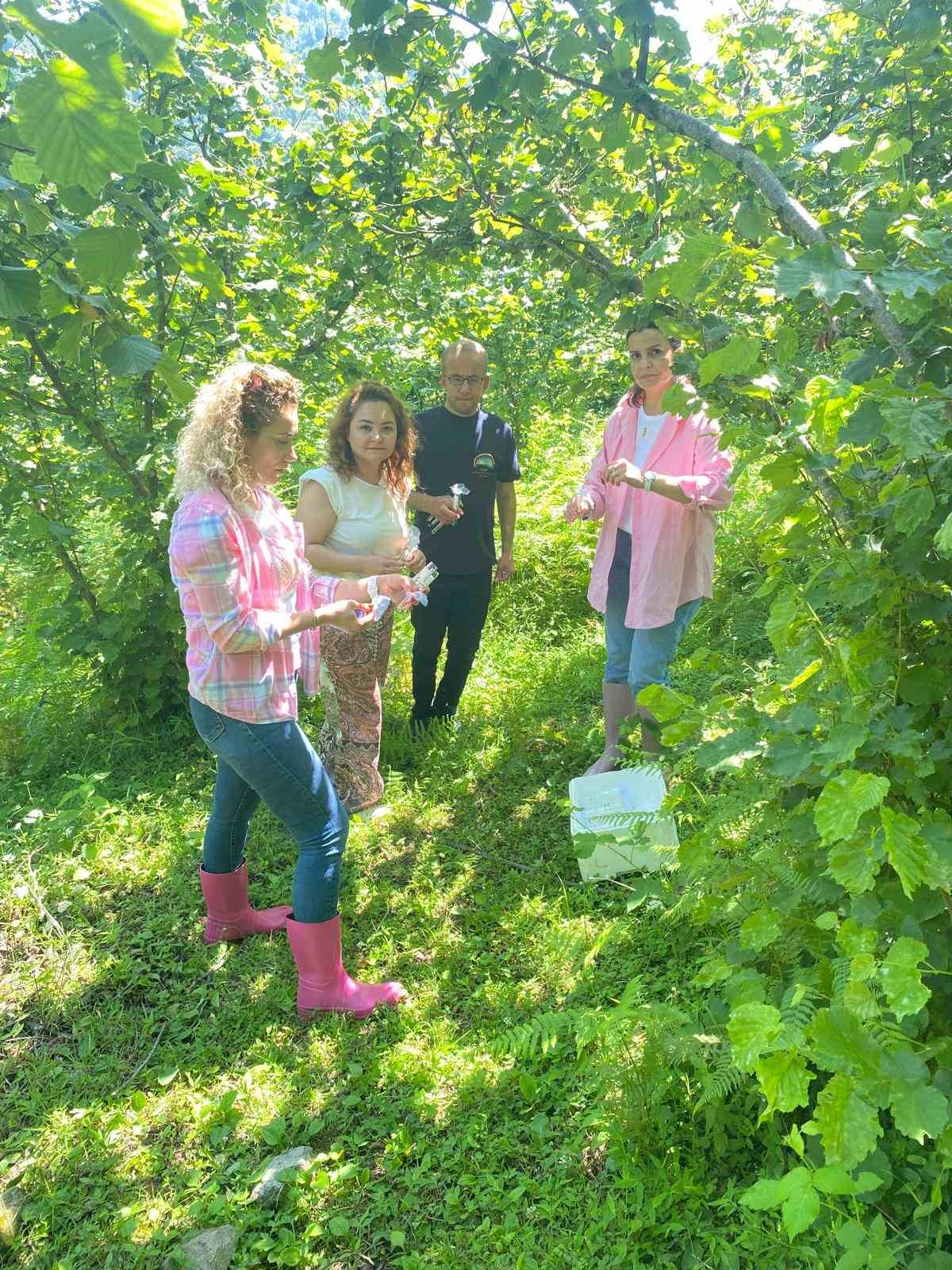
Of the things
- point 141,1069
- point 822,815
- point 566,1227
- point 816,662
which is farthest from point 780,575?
point 141,1069

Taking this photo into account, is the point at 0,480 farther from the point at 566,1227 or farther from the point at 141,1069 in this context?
the point at 566,1227

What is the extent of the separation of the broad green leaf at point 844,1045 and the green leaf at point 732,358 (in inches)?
43.1

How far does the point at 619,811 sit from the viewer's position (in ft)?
9.29

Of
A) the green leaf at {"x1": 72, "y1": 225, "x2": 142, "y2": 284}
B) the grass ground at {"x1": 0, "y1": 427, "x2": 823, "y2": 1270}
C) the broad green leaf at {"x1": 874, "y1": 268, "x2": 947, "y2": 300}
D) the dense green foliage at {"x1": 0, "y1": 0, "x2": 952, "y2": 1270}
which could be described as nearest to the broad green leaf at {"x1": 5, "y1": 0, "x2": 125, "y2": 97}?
the dense green foliage at {"x1": 0, "y1": 0, "x2": 952, "y2": 1270}

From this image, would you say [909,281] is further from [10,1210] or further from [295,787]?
[10,1210]

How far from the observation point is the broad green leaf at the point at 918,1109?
122 centimetres

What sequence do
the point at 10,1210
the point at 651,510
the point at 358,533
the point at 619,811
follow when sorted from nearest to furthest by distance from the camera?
the point at 10,1210 → the point at 619,811 → the point at 651,510 → the point at 358,533

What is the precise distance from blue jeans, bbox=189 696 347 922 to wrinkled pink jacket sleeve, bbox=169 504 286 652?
245 millimetres

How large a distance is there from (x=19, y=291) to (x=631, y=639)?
2684mm

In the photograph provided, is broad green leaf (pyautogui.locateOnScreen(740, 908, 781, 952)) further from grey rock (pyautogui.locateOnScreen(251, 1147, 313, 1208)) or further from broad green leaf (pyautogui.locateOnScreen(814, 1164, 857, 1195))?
grey rock (pyautogui.locateOnScreen(251, 1147, 313, 1208))

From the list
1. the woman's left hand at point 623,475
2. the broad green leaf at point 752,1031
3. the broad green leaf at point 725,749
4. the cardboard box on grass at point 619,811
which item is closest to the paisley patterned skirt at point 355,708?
the cardboard box on grass at point 619,811

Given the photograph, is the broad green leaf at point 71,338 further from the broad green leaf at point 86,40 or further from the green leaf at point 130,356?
the broad green leaf at point 86,40

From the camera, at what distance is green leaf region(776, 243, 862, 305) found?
4.25ft

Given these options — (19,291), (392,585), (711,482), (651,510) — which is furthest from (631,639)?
(19,291)
